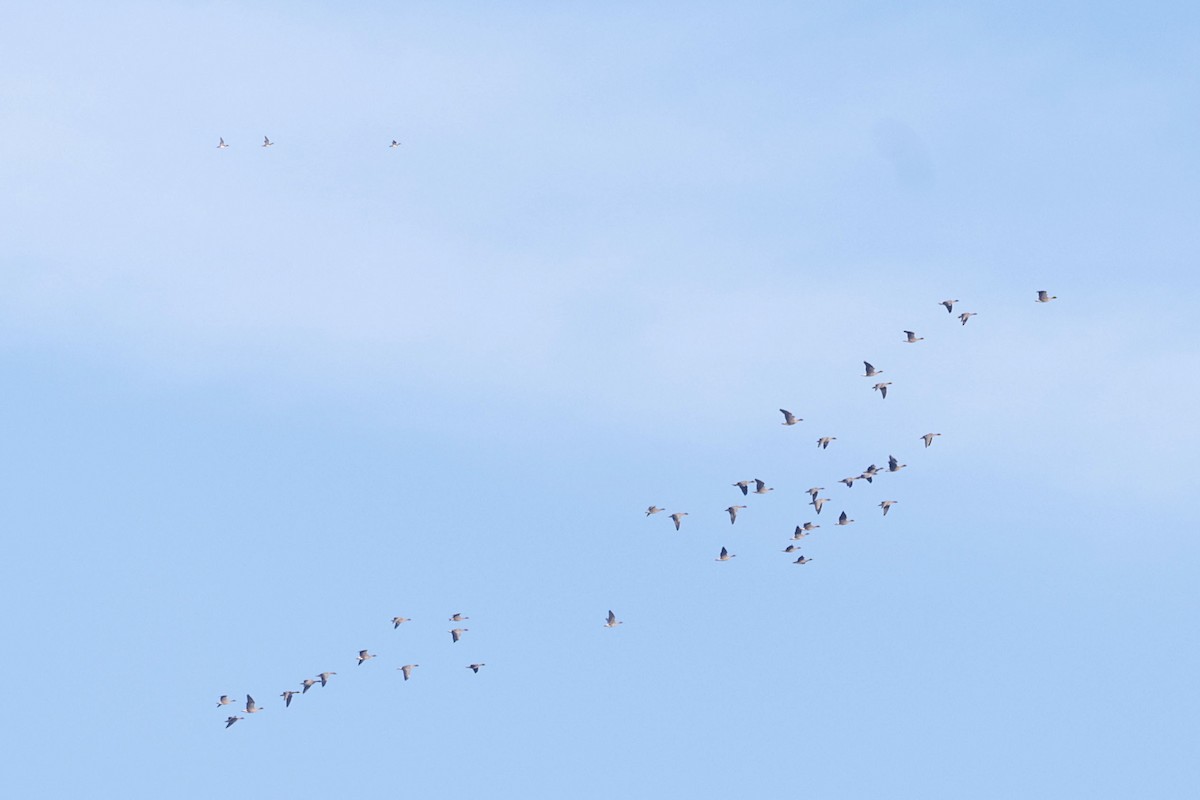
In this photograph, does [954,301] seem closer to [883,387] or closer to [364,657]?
[883,387]

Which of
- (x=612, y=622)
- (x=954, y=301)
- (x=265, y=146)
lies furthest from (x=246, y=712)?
(x=954, y=301)

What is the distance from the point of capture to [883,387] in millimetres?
192625

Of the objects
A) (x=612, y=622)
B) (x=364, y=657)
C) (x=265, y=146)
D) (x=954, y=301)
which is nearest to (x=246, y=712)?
(x=364, y=657)

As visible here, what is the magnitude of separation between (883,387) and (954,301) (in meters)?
9.06

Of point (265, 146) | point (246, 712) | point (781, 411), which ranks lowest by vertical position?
point (246, 712)

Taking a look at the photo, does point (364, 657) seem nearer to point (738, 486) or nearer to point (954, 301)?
point (738, 486)

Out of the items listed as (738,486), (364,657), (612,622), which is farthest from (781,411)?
(364,657)

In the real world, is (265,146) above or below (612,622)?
above

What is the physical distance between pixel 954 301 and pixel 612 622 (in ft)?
101

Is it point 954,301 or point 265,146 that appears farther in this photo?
point 265,146

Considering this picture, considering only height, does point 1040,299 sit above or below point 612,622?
above

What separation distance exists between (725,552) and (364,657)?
24.7m

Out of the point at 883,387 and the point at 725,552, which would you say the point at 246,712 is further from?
the point at 883,387

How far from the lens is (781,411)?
626 ft
